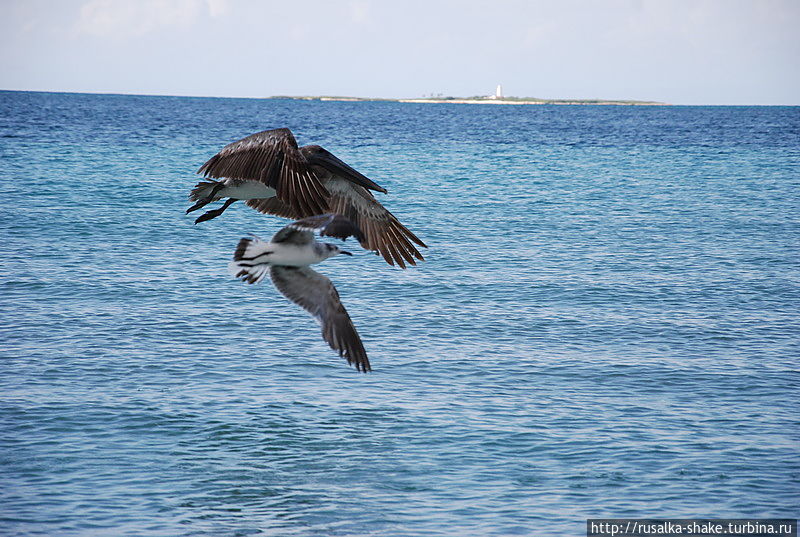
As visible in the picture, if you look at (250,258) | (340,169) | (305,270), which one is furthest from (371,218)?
(250,258)

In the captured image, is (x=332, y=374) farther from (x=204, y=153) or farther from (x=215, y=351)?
(x=204, y=153)

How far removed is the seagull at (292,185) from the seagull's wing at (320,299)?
626mm

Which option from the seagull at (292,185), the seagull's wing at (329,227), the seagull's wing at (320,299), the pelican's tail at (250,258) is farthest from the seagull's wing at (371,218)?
the seagull's wing at (329,227)

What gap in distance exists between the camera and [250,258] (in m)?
9.11

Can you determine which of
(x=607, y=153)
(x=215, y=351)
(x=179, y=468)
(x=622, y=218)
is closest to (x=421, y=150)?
(x=607, y=153)

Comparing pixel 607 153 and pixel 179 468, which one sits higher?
pixel 607 153

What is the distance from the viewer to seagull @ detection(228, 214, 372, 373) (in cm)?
902

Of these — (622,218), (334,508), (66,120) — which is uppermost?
(66,120)

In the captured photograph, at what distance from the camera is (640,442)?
12.5 metres

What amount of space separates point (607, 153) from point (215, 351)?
6026cm

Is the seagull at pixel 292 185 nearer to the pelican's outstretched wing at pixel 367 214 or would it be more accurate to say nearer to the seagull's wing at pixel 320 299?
the pelican's outstretched wing at pixel 367 214

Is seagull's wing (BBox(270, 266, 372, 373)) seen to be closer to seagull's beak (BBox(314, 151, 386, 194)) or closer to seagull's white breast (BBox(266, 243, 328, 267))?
seagull's white breast (BBox(266, 243, 328, 267))

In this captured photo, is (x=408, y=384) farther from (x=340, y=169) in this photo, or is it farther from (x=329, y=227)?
(x=329, y=227)

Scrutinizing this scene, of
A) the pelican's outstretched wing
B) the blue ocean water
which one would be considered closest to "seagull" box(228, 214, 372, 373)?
the pelican's outstretched wing
